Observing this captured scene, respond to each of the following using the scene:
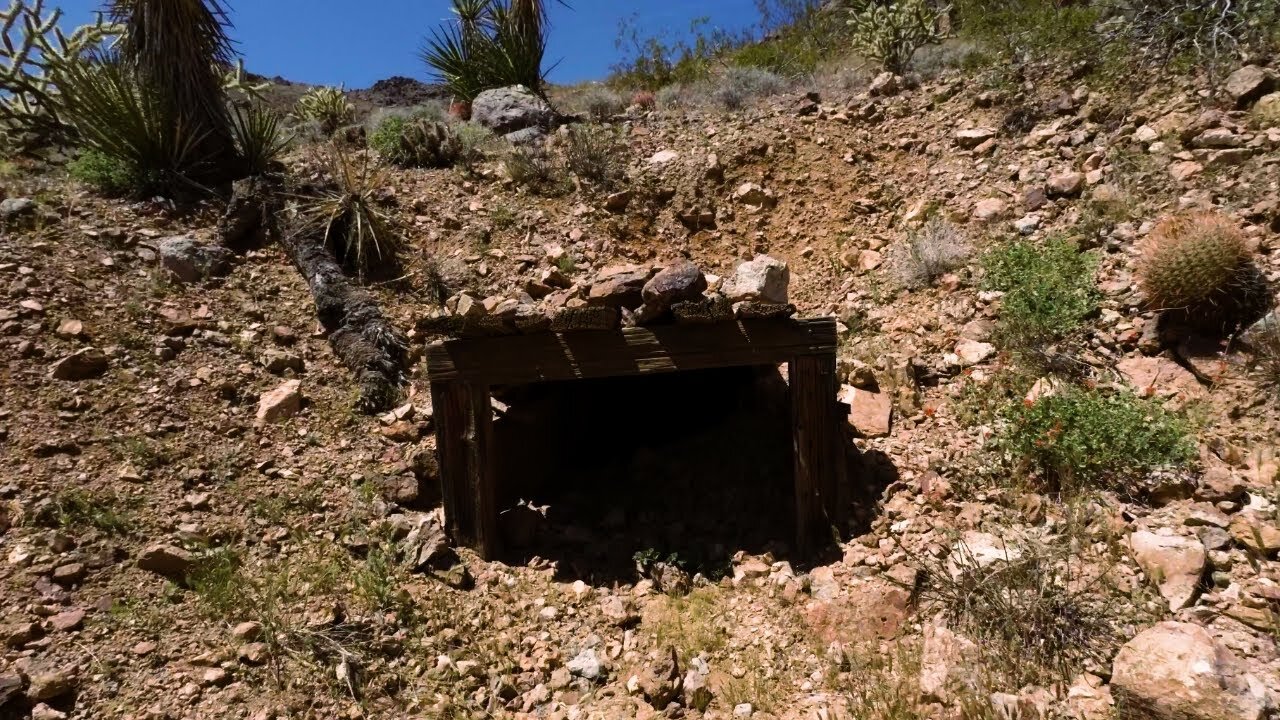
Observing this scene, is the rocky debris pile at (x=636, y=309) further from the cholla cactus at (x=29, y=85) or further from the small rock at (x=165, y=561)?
the cholla cactus at (x=29, y=85)

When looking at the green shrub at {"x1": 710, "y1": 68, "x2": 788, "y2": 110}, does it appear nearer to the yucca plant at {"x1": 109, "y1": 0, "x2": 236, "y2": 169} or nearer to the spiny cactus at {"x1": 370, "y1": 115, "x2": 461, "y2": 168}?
the spiny cactus at {"x1": 370, "y1": 115, "x2": 461, "y2": 168}

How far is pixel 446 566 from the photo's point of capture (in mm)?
3945

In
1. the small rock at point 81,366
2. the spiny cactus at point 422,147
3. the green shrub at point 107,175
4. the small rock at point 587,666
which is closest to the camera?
the small rock at point 587,666

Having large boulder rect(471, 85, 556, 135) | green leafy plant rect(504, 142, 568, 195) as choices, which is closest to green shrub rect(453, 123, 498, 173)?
large boulder rect(471, 85, 556, 135)

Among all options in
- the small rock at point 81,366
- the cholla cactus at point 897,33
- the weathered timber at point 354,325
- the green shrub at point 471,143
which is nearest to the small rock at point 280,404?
the weathered timber at point 354,325

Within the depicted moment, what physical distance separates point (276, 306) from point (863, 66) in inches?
324

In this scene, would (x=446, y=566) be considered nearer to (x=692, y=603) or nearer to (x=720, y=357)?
(x=692, y=603)

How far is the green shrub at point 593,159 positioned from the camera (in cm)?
768

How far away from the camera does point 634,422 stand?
5395 mm

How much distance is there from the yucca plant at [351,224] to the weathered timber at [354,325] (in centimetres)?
15

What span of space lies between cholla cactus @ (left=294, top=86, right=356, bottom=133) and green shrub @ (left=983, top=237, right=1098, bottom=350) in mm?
8625

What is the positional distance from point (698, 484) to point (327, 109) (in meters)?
8.14

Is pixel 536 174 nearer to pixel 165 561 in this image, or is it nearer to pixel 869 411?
pixel 869 411

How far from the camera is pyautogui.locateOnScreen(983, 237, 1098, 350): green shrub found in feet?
14.9
